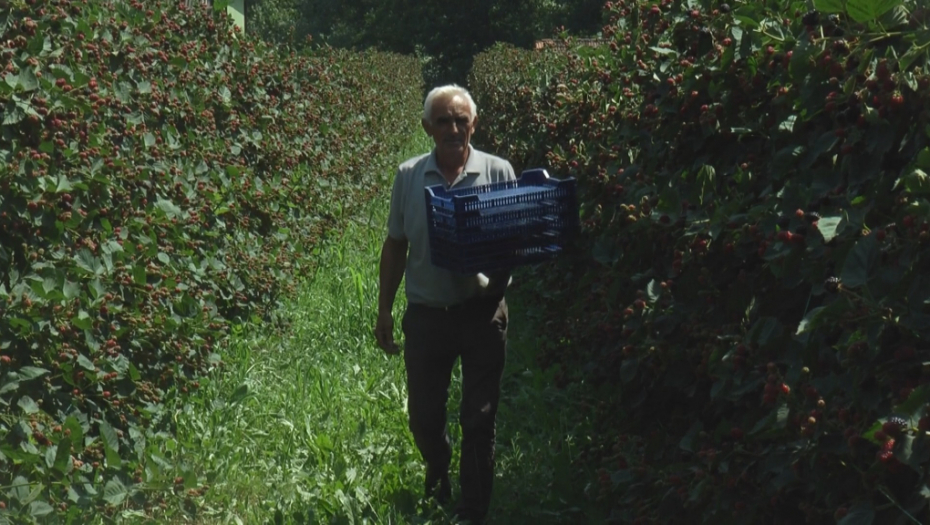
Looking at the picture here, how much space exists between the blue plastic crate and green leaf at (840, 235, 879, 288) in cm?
216

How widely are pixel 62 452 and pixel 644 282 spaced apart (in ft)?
7.31

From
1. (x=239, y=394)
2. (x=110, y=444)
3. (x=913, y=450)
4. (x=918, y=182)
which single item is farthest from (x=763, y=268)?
(x=239, y=394)

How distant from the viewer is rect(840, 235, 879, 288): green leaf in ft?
8.86

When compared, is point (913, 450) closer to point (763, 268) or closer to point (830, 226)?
point (830, 226)

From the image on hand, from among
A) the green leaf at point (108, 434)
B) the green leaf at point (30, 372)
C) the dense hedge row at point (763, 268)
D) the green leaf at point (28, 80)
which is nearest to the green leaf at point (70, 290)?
the green leaf at point (30, 372)

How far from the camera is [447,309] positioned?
210 inches

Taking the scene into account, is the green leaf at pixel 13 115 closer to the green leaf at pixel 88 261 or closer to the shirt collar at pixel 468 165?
the green leaf at pixel 88 261

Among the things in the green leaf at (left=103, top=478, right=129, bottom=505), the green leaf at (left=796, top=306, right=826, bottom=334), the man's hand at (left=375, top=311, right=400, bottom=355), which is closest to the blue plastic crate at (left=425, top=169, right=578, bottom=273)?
the man's hand at (left=375, top=311, right=400, bottom=355)

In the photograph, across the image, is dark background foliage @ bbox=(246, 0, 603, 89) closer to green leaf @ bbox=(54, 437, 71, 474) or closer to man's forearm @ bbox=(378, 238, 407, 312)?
man's forearm @ bbox=(378, 238, 407, 312)

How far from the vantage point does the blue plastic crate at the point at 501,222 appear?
15.7ft

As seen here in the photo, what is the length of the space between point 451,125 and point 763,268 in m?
1.94

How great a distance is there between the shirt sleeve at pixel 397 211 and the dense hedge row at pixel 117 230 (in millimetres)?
1158

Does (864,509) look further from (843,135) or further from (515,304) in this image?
(515,304)

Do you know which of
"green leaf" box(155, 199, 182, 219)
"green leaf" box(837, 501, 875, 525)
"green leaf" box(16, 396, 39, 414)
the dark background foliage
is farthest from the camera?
the dark background foliage
